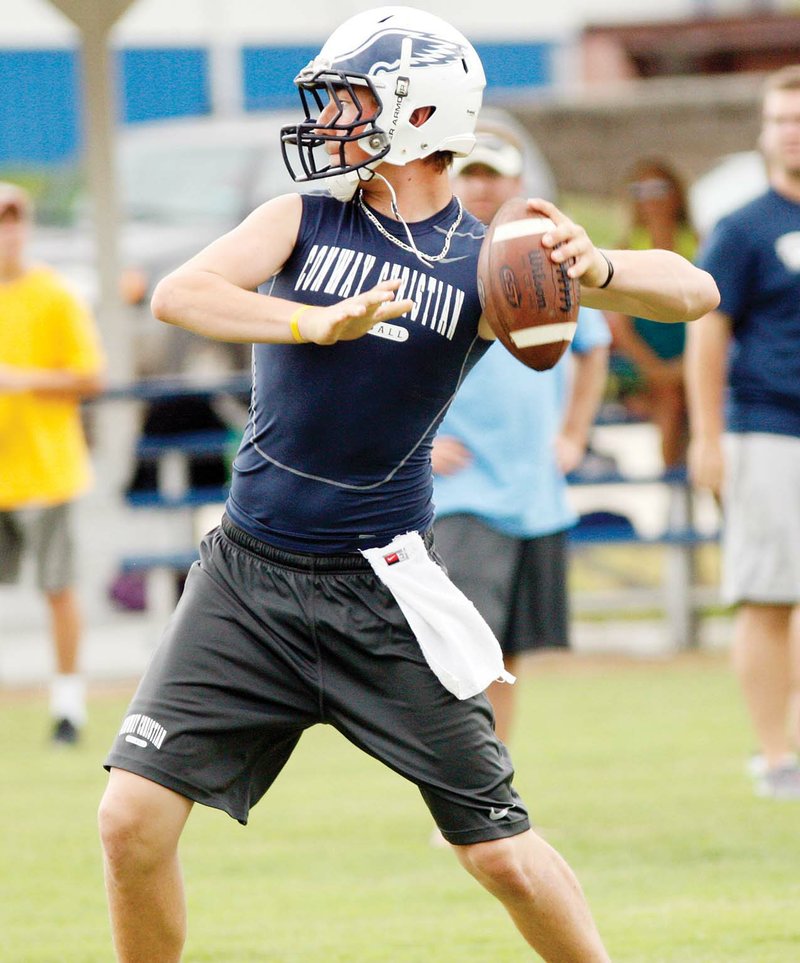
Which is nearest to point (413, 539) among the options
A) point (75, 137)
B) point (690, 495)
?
point (690, 495)

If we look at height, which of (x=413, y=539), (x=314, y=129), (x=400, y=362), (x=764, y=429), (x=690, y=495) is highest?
(x=314, y=129)

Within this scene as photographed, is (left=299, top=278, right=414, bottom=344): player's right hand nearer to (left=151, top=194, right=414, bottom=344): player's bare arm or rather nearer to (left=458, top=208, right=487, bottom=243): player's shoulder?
(left=151, top=194, right=414, bottom=344): player's bare arm

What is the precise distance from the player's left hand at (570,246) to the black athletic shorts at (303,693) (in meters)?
0.76

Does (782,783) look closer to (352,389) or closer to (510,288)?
(352,389)

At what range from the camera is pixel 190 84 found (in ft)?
57.7

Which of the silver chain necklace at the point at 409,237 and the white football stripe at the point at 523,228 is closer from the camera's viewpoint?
the white football stripe at the point at 523,228

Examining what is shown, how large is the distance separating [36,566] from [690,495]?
4.20 meters

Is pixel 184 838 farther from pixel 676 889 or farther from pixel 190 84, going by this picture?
pixel 190 84

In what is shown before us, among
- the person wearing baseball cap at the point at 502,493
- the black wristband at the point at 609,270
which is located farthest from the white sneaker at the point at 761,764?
the black wristband at the point at 609,270

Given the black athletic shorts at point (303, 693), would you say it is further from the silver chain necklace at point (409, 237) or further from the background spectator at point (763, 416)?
the background spectator at point (763, 416)

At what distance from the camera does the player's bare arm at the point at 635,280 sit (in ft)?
12.3

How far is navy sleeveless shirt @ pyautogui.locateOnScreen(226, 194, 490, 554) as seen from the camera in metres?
3.88

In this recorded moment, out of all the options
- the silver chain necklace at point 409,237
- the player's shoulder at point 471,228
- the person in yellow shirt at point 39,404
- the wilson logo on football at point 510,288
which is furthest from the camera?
the person in yellow shirt at point 39,404

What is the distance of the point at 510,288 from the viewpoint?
369 centimetres
